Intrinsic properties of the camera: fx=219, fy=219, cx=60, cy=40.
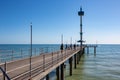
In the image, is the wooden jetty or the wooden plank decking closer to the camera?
the wooden jetty

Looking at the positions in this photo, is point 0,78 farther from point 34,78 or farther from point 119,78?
point 119,78

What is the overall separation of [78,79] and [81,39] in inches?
2151

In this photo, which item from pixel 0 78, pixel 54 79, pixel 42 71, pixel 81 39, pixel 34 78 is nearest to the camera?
pixel 0 78

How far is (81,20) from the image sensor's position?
84000mm

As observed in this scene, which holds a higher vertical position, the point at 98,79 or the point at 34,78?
the point at 34,78

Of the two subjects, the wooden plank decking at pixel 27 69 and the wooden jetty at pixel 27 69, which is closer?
the wooden jetty at pixel 27 69

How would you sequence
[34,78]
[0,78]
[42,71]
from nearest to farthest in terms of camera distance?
[0,78] → [34,78] → [42,71]

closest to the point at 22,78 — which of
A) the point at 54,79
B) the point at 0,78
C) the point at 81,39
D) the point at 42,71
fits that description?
the point at 0,78

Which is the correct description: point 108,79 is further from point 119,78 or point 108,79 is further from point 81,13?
point 81,13

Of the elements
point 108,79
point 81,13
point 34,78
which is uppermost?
point 81,13

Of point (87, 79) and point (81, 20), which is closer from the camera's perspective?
point (87, 79)

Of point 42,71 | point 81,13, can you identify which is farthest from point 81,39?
point 42,71

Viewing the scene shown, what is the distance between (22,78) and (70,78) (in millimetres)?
17806

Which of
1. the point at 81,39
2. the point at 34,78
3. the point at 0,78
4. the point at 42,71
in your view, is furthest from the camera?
the point at 81,39
